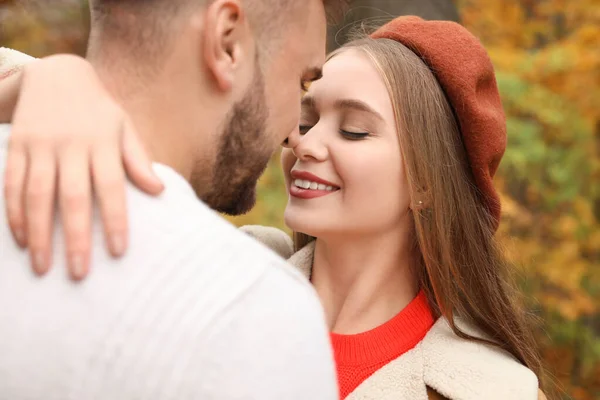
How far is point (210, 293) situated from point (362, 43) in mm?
1444

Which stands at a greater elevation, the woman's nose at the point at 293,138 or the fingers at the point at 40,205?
the fingers at the point at 40,205

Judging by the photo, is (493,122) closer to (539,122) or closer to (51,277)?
(51,277)

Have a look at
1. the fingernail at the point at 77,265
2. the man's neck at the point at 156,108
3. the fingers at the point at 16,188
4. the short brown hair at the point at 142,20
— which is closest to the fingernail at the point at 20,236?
the fingers at the point at 16,188

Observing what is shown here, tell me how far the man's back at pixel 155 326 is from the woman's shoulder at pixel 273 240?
153 cm

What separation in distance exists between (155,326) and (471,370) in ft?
4.20

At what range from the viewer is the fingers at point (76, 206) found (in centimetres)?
102

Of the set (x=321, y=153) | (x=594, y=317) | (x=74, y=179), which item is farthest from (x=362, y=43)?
(x=594, y=317)

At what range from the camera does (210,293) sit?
1029 millimetres

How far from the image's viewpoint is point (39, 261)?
1025 millimetres

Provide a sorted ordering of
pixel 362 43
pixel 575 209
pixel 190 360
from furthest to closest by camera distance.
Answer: pixel 575 209, pixel 362 43, pixel 190 360

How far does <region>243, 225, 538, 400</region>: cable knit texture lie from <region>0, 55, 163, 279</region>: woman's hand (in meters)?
1.17

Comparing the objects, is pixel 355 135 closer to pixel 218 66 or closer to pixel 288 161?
pixel 288 161

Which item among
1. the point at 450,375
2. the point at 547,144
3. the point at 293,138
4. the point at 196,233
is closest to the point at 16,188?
the point at 196,233

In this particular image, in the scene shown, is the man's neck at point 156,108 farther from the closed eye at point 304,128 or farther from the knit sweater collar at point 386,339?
the knit sweater collar at point 386,339
